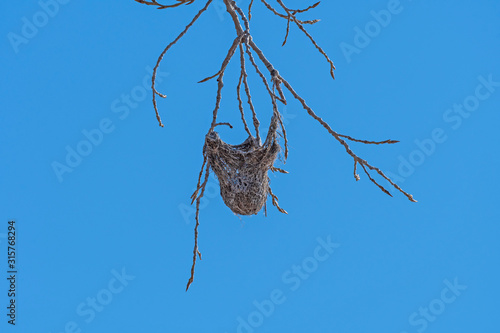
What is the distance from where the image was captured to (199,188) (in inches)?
88.0

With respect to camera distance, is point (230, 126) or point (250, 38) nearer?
point (250, 38)

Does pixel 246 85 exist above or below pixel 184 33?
below

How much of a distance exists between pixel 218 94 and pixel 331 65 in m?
0.51

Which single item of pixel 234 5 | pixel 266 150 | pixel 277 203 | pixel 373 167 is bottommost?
pixel 373 167

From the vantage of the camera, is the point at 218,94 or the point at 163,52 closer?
the point at 218,94

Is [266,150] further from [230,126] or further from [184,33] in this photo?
[184,33]

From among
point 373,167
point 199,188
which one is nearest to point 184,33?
point 199,188

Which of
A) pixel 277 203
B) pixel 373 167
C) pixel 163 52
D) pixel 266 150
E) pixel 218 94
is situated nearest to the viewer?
pixel 373 167

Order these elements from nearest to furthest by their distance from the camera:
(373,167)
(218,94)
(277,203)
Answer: (373,167)
(218,94)
(277,203)

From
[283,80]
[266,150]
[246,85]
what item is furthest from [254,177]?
[283,80]

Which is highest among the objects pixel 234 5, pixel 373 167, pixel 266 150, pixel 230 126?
pixel 234 5

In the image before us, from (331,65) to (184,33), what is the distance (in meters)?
0.58

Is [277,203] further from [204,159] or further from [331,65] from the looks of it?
[331,65]

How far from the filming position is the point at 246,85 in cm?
221
